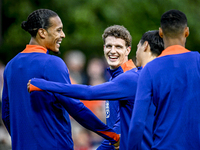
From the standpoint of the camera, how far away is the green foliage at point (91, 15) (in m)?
13.7

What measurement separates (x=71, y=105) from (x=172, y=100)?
120cm

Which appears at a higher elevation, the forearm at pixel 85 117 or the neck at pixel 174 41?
the neck at pixel 174 41

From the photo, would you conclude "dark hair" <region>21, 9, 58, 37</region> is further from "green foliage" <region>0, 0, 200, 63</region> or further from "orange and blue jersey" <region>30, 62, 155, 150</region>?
"green foliage" <region>0, 0, 200, 63</region>

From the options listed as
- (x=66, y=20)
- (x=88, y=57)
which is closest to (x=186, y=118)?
(x=88, y=57)

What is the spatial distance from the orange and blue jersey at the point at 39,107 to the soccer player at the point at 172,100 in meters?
0.92

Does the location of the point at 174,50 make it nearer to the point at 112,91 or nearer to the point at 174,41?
the point at 174,41

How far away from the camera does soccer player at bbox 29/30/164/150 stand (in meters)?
3.61

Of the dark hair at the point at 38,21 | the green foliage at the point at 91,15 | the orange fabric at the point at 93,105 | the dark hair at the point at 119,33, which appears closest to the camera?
the dark hair at the point at 38,21

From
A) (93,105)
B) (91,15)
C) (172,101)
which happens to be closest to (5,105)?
(172,101)

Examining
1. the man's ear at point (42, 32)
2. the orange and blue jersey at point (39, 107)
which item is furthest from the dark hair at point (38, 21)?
the orange and blue jersey at point (39, 107)

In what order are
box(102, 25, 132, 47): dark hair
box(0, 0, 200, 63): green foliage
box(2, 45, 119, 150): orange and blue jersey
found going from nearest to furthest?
1. box(2, 45, 119, 150): orange and blue jersey
2. box(102, 25, 132, 47): dark hair
3. box(0, 0, 200, 63): green foliage

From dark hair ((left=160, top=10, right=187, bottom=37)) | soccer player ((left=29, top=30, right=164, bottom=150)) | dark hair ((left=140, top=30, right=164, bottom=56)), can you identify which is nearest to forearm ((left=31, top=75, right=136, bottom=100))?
soccer player ((left=29, top=30, right=164, bottom=150))

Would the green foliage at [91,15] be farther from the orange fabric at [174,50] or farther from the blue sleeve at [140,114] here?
the blue sleeve at [140,114]

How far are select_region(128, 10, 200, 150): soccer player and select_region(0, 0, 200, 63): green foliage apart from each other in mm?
9955
